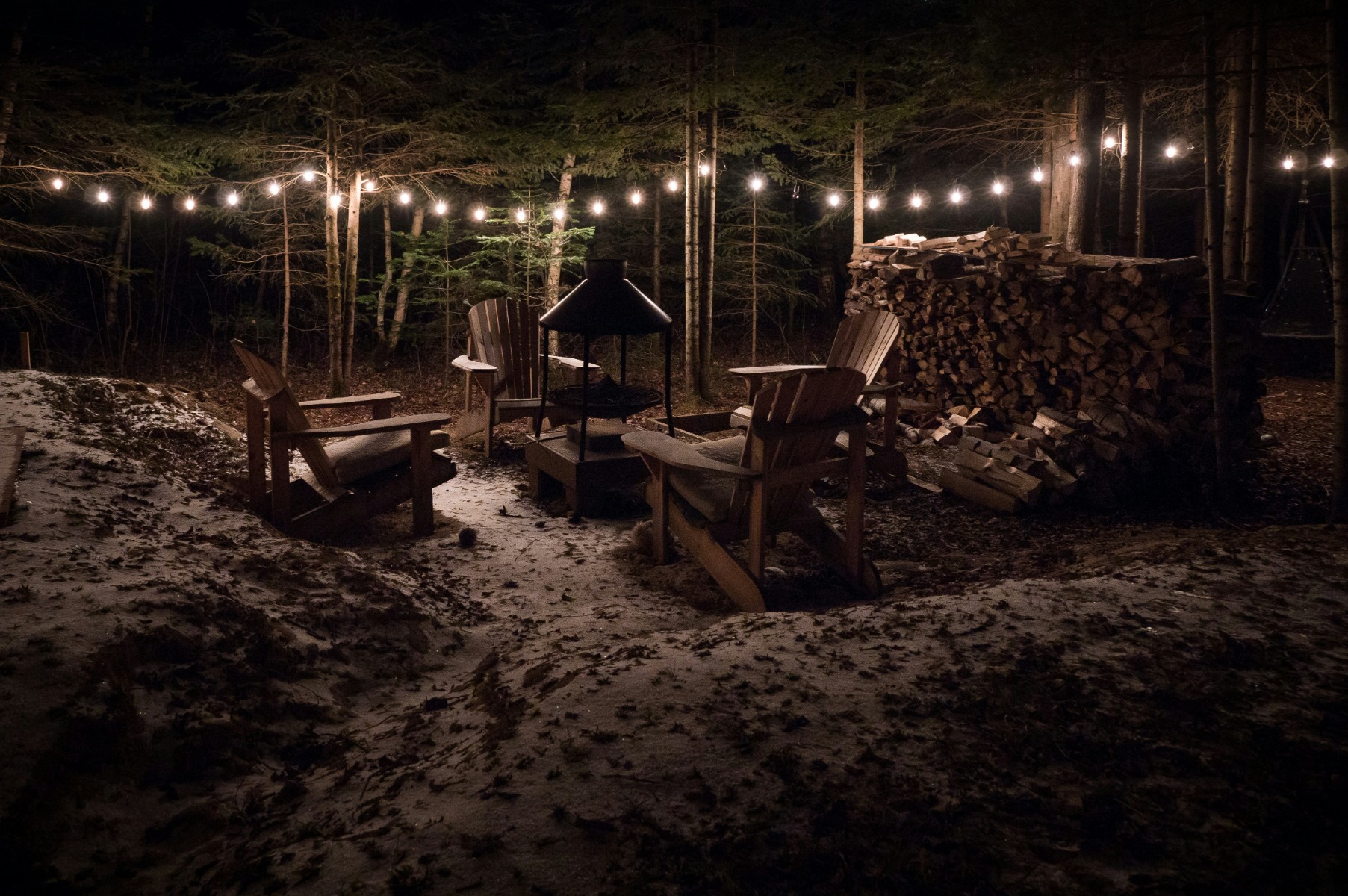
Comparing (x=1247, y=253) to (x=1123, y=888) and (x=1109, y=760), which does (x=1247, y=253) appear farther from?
(x=1123, y=888)

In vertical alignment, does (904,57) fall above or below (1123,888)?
above

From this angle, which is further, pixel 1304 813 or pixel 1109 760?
pixel 1109 760

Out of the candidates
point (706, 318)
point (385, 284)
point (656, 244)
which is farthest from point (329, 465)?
point (656, 244)

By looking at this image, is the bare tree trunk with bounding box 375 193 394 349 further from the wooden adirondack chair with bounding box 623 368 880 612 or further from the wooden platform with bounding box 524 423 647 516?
the wooden adirondack chair with bounding box 623 368 880 612

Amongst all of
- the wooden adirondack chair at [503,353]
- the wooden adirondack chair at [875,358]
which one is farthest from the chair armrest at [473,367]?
the wooden adirondack chair at [875,358]

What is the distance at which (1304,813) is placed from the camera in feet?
6.09

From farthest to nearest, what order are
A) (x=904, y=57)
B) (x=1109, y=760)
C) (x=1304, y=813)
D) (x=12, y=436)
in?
(x=904, y=57) → (x=12, y=436) → (x=1109, y=760) → (x=1304, y=813)

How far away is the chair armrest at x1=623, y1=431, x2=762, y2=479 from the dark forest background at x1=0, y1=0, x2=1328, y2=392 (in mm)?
3371

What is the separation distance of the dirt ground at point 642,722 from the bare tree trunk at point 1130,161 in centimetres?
552

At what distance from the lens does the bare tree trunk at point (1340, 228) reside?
414 centimetres

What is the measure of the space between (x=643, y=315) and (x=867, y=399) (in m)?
2.82

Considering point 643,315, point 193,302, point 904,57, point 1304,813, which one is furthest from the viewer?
point 193,302

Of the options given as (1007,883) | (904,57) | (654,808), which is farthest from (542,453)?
(904,57)

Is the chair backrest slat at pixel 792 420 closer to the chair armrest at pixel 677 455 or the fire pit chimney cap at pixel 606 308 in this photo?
the chair armrest at pixel 677 455
